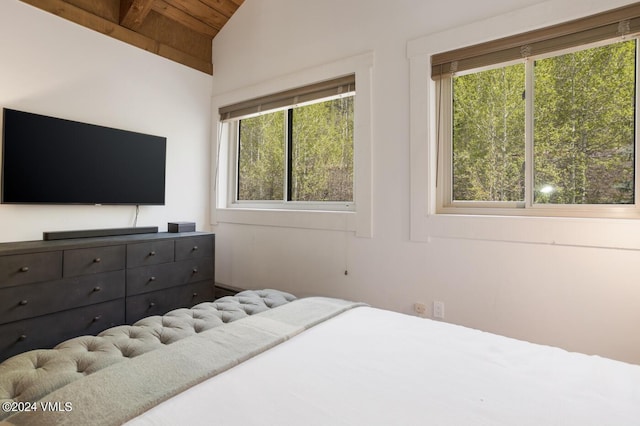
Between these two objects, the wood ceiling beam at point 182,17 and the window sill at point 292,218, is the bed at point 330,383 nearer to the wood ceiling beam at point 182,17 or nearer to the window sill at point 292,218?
the window sill at point 292,218

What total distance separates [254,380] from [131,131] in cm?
282

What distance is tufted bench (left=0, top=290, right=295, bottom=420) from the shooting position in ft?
2.89

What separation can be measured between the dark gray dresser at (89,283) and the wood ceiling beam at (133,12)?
1.87 m

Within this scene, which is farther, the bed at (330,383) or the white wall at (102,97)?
the white wall at (102,97)

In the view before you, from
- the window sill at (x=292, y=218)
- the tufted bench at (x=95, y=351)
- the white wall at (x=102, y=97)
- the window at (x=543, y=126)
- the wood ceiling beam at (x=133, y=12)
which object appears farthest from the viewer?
the wood ceiling beam at (x=133, y=12)

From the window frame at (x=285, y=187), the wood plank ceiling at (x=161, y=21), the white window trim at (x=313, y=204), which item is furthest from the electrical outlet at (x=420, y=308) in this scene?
the wood plank ceiling at (x=161, y=21)

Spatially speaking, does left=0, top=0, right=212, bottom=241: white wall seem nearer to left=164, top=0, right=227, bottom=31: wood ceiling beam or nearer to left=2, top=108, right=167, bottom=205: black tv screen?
left=2, top=108, right=167, bottom=205: black tv screen

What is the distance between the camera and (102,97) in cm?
283

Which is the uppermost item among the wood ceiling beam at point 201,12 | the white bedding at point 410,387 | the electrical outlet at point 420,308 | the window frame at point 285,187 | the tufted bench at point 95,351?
the wood ceiling beam at point 201,12

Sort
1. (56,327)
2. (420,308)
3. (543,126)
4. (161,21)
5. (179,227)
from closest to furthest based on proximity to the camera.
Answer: (543,126) < (56,327) < (420,308) < (179,227) < (161,21)

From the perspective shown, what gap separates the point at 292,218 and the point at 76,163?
1706 millimetres

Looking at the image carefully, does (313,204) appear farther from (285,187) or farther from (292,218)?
(285,187)

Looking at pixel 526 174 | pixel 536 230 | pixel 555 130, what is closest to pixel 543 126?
pixel 555 130

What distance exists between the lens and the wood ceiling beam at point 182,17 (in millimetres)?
3157
